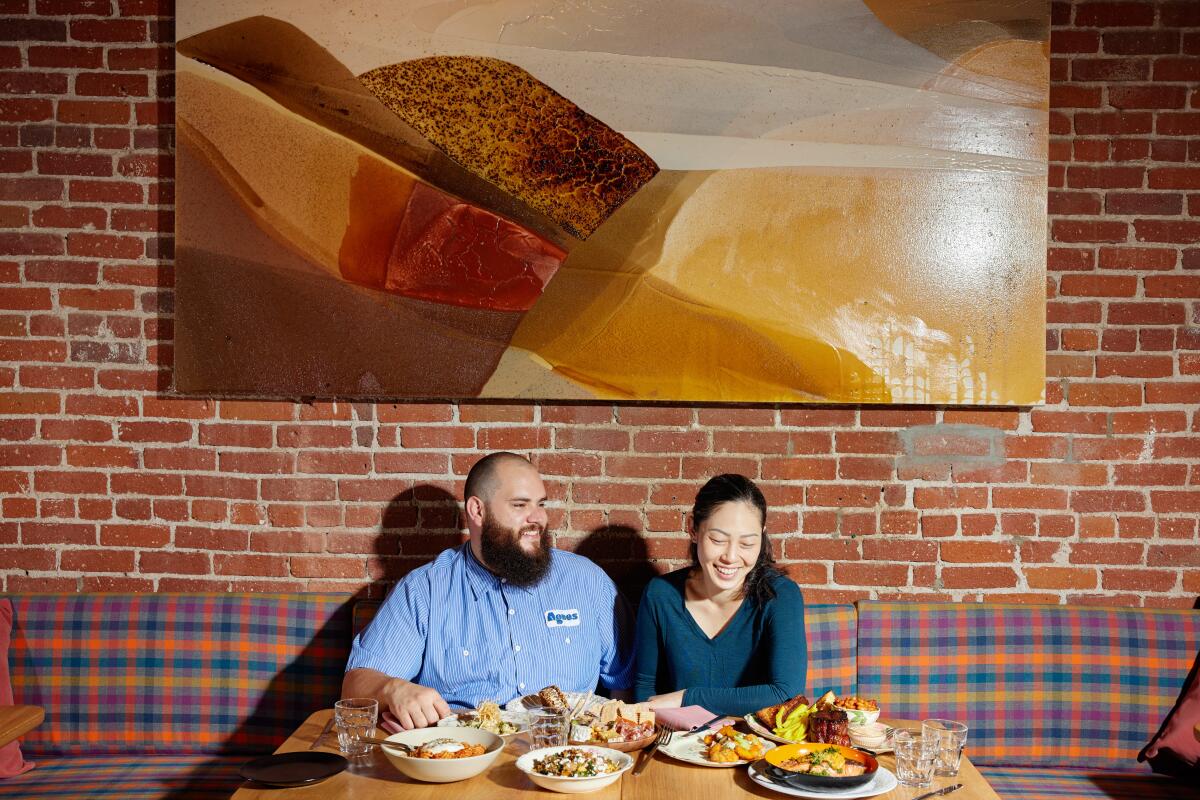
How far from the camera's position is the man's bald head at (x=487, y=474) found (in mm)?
2965

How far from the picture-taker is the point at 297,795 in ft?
6.41

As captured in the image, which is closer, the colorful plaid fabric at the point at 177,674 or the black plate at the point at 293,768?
the black plate at the point at 293,768

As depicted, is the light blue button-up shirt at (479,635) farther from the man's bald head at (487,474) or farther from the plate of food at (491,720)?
the plate of food at (491,720)

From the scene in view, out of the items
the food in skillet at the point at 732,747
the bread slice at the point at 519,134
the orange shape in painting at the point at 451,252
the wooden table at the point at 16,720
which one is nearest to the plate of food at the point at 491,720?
the food in skillet at the point at 732,747

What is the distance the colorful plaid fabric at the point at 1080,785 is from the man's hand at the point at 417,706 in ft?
5.05

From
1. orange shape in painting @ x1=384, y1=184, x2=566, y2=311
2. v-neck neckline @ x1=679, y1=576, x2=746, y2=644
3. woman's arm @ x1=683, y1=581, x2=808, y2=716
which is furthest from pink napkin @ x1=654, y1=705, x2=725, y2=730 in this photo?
orange shape in painting @ x1=384, y1=184, x2=566, y2=311

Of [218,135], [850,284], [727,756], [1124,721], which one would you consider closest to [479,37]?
[218,135]

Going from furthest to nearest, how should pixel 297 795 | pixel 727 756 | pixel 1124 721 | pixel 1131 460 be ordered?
pixel 1131 460 → pixel 1124 721 → pixel 727 756 → pixel 297 795

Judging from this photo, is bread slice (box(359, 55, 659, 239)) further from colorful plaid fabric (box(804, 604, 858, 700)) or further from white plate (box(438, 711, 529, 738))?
white plate (box(438, 711, 529, 738))

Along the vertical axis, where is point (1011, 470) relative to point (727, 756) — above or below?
above

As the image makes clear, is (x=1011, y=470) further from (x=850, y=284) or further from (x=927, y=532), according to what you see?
(x=850, y=284)

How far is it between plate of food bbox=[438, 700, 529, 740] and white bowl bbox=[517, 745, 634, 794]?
0.16 metres

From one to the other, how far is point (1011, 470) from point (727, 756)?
160 cm

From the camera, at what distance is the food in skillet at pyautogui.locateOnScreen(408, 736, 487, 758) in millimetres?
2057
